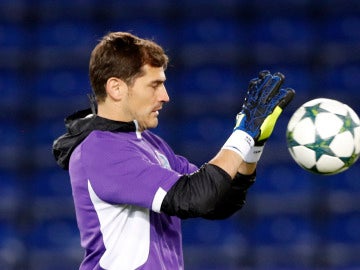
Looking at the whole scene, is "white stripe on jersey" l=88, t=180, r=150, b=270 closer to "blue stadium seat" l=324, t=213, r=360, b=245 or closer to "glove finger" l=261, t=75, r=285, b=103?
"glove finger" l=261, t=75, r=285, b=103

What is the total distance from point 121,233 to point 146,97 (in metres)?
0.51

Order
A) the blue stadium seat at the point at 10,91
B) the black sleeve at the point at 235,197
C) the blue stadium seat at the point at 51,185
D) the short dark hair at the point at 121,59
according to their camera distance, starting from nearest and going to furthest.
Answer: the short dark hair at the point at 121,59
the black sleeve at the point at 235,197
the blue stadium seat at the point at 51,185
the blue stadium seat at the point at 10,91

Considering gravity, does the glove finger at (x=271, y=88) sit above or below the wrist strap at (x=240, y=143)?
above

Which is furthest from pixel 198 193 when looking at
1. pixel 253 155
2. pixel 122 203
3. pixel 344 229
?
pixel 344 229

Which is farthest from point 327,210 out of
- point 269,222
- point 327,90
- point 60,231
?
point 60,231

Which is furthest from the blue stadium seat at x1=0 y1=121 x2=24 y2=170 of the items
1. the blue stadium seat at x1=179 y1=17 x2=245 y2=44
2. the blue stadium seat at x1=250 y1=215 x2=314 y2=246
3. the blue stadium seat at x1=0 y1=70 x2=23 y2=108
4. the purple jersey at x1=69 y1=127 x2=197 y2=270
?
the purple jersey at x1=69 y1=127 x2=197 y2=270

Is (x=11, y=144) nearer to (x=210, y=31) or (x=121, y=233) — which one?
(x=210, y=31)

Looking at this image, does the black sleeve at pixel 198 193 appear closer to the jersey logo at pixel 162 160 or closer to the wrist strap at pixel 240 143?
the wrist strap at pixel 240 143

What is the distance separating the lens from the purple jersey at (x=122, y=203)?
314cm

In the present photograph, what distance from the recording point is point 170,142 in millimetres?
7305

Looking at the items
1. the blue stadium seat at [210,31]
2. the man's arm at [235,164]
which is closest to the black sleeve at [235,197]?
the man's arm at [235,164]

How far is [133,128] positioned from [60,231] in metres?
4.04

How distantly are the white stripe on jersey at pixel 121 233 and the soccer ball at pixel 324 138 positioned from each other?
74 centimetres

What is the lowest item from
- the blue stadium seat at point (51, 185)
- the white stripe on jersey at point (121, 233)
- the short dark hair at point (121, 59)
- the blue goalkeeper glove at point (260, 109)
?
the blue stadium seat at point (51, 185)
